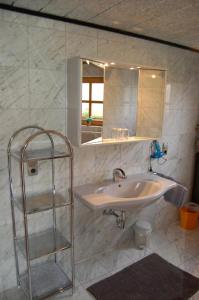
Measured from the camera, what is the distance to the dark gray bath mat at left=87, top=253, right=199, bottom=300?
1986mm

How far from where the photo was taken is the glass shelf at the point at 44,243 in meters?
1.83

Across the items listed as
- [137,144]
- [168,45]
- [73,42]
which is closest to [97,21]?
[73,42]

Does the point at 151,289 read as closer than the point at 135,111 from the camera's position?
Yes

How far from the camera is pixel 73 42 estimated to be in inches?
73.9

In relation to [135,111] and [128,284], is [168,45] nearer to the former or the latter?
[135,111]

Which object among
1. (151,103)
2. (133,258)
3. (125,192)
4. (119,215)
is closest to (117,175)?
(125,192)

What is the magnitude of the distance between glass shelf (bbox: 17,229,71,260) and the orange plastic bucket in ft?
5.45

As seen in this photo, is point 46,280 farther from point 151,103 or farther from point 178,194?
point 151,103

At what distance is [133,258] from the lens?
7.97ft

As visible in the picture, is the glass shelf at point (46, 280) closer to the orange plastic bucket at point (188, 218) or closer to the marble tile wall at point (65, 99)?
the marble tile wall at point (65, 99)

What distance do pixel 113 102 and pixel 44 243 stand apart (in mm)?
1312

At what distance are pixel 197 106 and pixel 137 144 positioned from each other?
107cm

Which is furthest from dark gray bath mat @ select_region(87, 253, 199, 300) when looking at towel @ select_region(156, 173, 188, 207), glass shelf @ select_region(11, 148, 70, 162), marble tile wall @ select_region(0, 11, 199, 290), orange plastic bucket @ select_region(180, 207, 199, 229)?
glass shelf @ select_region(11, 148, 70, 162)

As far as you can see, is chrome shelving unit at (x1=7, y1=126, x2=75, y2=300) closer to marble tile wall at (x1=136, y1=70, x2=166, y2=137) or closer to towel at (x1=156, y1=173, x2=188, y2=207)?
marble tile wall at (x1=136, y1=70, x2=166, y2=137)
